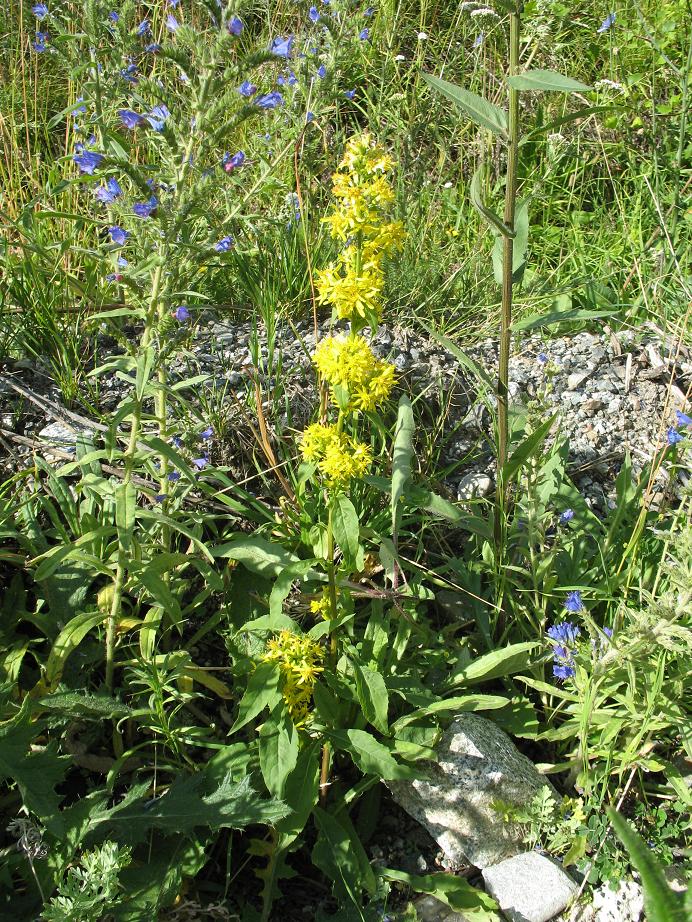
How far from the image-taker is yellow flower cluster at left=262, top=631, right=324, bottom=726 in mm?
1807

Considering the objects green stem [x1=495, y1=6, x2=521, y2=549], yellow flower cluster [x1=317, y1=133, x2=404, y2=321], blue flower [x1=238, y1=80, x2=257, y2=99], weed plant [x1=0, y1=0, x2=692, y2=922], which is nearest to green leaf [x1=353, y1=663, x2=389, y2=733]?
weed plant [x1=0, y1=0, x2=692, y2=922]

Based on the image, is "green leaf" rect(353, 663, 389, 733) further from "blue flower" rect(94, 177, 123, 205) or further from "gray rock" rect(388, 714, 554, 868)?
"blue flower" rect(94, 177, 123, 205)

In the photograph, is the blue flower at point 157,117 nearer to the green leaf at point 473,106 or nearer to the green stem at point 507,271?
the green leaf at point 473,106

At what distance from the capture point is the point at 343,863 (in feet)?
5.82

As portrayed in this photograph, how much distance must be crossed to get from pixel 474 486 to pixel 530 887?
1.25 m

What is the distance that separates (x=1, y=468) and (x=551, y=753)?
6.30ft

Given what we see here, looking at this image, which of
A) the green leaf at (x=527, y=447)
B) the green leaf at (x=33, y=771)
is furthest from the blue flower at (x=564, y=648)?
the green leaf at (x=33, y=771)

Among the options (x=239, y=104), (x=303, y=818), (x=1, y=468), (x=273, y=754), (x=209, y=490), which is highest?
(x=239, y=104)

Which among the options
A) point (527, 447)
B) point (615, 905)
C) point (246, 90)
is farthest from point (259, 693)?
point (246, 90)

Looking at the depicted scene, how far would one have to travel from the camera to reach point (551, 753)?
221 centimetres

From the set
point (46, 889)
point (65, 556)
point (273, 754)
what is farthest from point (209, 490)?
point (46, 889)

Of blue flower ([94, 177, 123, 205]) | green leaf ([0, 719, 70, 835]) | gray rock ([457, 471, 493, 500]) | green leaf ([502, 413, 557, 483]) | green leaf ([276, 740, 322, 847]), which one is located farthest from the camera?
gray rock ([457, 471, 493, 500])

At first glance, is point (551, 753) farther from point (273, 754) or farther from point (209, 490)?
point (209, 490)

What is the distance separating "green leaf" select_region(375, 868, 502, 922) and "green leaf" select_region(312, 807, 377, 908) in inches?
3.1
